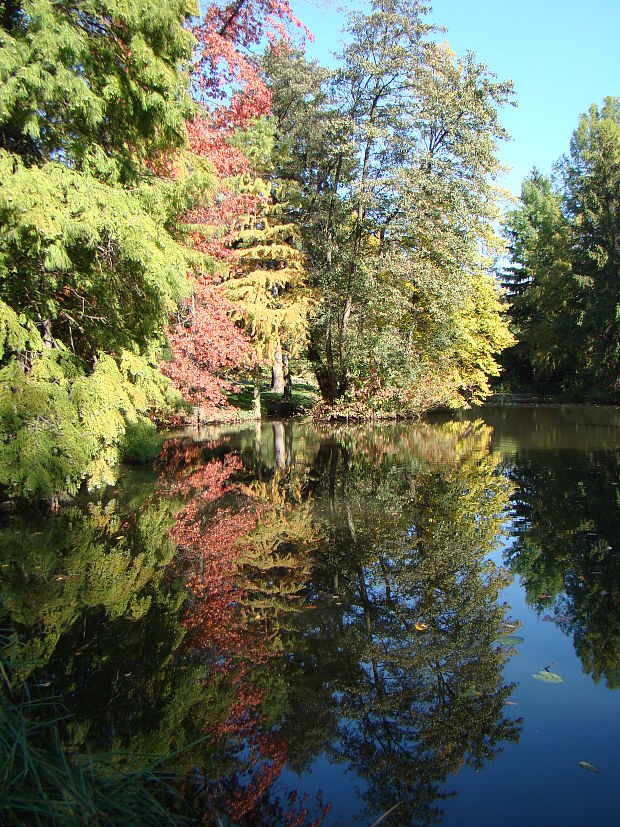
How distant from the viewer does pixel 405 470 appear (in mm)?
11188

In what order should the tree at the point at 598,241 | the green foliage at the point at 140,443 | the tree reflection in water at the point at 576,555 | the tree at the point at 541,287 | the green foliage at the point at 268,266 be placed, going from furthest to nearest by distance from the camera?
the tree at the point at 541,287 → the tree at the point at 598,241 → the green foliage at the point at 268,266 → the green foliage at the point at 140,443 → the tree reflection in water at the point at 576,555

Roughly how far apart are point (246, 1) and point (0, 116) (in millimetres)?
9400

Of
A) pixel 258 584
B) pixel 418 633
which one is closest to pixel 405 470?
pixel 258 584

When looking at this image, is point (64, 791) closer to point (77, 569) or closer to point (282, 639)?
point (282, 639)

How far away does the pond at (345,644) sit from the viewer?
117 inches

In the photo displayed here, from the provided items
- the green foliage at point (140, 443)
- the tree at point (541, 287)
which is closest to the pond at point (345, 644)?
the green foliage at point (140, 443)

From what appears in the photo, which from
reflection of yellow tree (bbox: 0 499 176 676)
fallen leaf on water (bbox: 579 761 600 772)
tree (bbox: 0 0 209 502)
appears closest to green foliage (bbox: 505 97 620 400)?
tree (bbox: 0 0 209 502)

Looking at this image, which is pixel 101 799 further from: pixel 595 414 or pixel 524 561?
pixel 595 414

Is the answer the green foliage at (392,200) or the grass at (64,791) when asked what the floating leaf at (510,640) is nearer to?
the grass at (64,791)

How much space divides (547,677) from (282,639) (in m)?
1.75

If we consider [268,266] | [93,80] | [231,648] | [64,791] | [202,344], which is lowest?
[231,648]

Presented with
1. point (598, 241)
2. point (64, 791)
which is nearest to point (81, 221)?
point (64, 791)

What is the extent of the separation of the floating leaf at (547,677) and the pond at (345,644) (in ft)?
0.06

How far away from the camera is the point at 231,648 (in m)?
4.29
